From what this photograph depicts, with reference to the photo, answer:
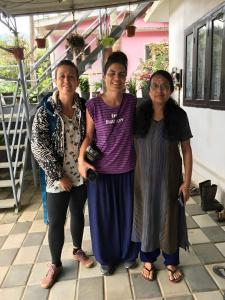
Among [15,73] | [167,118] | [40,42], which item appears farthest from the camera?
[15,73]

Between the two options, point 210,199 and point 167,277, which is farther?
point 210,199

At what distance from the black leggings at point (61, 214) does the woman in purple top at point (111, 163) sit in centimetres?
10

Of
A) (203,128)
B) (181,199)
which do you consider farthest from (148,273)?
(203,128)

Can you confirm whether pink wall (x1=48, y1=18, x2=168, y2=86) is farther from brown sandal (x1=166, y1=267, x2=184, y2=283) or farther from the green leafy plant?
brown sandal (x1=166, y1=267, x2=184, y2=283)

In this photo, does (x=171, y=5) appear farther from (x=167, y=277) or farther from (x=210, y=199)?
(x=167, y=277)

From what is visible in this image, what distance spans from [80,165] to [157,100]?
24.7 inches

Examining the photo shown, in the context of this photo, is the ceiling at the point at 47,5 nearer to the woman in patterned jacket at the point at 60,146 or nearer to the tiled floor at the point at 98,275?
the woman in patterned jacket at the point at 60,146

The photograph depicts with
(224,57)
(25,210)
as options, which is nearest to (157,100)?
(224,57)

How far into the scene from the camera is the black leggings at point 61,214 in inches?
74.0

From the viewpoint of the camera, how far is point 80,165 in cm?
182

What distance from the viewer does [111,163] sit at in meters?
1.83

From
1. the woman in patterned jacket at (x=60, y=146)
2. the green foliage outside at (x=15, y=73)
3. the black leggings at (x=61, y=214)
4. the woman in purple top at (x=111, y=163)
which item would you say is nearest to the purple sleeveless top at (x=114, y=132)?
the woman in purple top at (x=111, y=163)

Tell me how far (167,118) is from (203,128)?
6.69 feet

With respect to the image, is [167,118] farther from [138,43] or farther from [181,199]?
[138,43]
